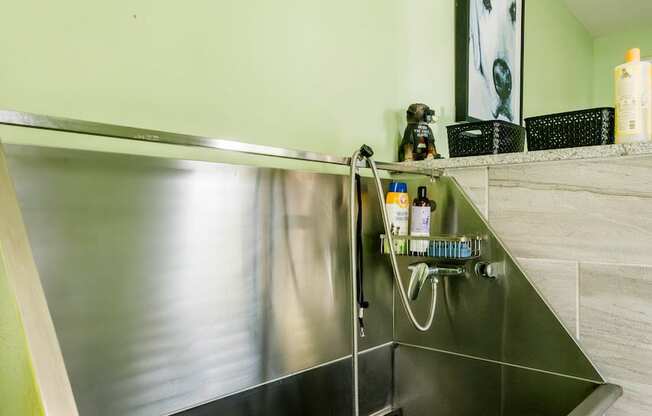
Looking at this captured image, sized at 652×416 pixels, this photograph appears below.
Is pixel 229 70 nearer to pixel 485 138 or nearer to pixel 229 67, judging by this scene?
pixel 229 67

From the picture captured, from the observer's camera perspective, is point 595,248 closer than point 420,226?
Yes

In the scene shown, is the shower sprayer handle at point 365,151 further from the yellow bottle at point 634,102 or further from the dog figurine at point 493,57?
the dog figurine at point 493,57

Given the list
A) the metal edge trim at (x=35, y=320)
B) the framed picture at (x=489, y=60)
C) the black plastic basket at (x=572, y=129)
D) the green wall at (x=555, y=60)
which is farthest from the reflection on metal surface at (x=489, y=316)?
the green wall at (x=555, y=60)

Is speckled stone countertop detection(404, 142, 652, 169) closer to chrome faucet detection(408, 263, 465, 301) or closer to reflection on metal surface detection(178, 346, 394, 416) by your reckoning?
chrome faucet detection(408, 263, 465, 301)

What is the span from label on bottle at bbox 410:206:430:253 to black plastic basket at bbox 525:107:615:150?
1.16 ft

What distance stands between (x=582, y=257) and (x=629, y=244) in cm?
11

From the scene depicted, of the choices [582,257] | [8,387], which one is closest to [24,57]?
[8,387]

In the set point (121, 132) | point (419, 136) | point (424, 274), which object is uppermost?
point (419, 136)

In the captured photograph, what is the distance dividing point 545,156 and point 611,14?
2508mm

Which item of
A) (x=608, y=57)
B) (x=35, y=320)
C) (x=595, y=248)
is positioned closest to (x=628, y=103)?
(x=595, y=248)

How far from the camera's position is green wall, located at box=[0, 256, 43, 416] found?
414 mm

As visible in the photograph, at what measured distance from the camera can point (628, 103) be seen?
42.1 inches

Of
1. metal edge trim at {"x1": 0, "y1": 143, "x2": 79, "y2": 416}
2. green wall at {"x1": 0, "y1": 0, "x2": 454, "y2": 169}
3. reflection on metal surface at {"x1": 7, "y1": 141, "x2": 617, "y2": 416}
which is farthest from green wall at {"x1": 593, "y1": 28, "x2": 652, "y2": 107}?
metal edge trim at {"x1": 0, "y1": 143, "x2": 79, "y2": 416}

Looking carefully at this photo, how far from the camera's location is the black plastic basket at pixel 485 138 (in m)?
1.33
